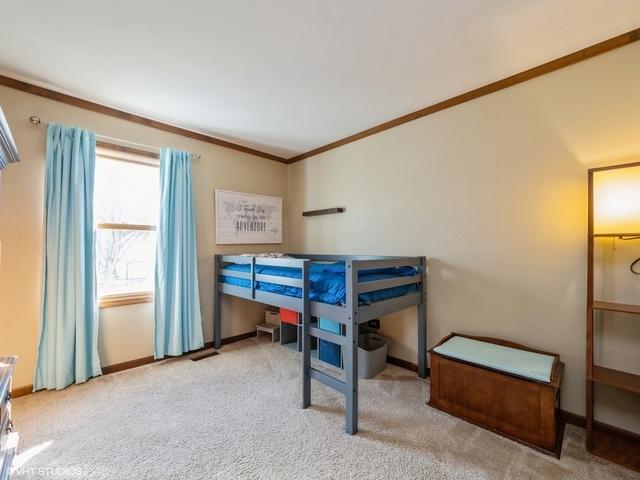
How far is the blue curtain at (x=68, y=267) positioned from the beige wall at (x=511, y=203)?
2.49 metres

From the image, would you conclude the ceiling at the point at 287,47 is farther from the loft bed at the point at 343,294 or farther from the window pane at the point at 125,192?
the loft bed at the point at 343,294

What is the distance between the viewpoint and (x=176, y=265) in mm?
2738

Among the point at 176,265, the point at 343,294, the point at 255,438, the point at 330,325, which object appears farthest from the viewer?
the point at 176,265

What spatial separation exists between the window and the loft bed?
2.93 feet

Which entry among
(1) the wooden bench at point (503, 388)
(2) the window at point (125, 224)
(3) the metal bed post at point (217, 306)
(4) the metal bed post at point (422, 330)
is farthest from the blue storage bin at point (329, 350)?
(2) the window at point (125, 224)

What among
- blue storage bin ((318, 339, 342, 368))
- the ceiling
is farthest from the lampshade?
blue storage bin ((318, 339, 342, 368))

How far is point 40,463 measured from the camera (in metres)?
1.44

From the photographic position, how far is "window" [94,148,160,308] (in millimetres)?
2488

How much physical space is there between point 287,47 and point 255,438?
234cm

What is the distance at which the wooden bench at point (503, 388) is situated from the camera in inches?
60.6

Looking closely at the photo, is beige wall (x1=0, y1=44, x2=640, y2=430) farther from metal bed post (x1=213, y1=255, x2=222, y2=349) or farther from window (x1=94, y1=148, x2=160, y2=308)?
metal bed post (x1=213, y1=255, x2=222, y2=349)

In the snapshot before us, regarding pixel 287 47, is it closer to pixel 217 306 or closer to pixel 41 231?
pixel 41 231

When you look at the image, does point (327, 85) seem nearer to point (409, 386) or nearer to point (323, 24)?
point (323, 24)

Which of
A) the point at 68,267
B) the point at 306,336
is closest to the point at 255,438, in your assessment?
the point at 306,336
